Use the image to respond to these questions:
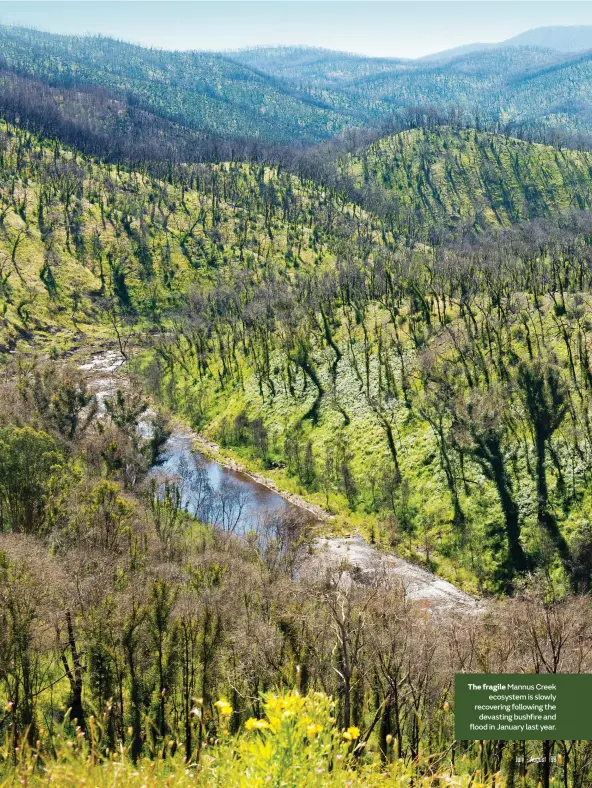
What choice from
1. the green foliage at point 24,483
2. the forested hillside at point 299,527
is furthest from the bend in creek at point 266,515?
the green foliage at point 24,483

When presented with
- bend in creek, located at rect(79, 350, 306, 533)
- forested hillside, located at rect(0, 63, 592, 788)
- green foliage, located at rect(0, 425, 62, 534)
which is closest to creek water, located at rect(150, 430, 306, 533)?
bend in creek, located at rect(79, 350, 306, 533)

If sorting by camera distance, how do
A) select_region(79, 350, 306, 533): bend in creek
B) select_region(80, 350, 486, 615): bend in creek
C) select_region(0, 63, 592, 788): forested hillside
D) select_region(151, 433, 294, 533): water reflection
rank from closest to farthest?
select_region(0, 63, 592, 788): forested hillside → select_region(80, 350, 486, 615): bend in creek → select_region(79, 350, 306, 533): bend in creek → select_region(151, 433, 294, 533): water reflection

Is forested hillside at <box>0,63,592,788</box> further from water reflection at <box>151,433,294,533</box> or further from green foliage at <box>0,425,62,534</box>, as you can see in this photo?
water reflection at <box>151,433,294,533</box>

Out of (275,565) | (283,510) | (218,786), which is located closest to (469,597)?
(275,565)

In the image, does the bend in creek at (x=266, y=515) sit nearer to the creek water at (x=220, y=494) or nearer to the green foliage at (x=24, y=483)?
the creek water at (x=220, y=494)

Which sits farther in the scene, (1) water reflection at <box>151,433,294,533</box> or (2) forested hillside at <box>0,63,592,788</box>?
Result: (1) water reflection at <box>151,433,294,533</box>

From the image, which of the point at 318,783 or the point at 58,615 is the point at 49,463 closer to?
the point at 58,615

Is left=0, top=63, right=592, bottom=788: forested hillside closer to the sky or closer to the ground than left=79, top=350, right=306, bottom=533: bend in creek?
closer to the sky

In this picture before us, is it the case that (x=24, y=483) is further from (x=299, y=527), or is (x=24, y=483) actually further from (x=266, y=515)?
(x=299, y=527)

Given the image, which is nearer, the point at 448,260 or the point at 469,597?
the point at 469,597

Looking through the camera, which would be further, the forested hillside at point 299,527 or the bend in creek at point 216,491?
the bend in creek at point 216,491

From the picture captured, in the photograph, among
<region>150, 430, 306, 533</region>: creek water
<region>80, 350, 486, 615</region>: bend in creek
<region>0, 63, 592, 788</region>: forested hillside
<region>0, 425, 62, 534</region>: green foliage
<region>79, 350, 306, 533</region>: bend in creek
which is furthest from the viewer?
<region>150, 430, 306, 533</region>: creek water
